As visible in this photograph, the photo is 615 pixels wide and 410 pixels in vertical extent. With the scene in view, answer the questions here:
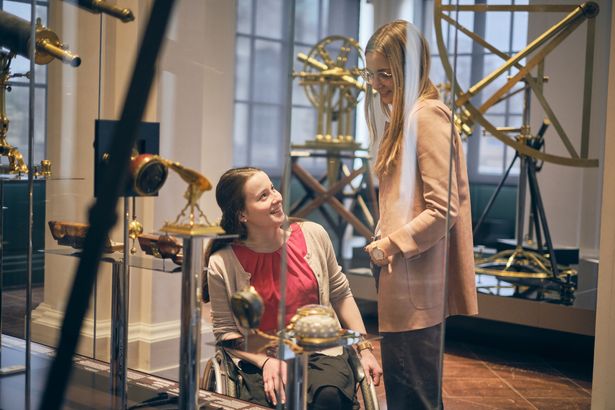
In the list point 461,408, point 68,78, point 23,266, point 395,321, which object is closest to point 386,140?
point 395,321

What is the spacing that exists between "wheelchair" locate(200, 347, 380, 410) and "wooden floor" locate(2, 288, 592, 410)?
6.48ft

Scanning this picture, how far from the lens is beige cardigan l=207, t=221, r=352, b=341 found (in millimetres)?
1810

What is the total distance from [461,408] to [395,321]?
6.58ft

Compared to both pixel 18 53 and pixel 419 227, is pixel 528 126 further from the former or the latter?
pixel 419 227

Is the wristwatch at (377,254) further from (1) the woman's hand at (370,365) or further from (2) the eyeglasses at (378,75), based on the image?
(2) the eyeglasses at (378,75)

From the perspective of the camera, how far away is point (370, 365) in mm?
1862

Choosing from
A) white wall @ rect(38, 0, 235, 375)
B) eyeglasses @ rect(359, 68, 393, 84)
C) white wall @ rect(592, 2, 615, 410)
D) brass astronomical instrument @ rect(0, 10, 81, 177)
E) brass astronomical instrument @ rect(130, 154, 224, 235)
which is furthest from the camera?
white wall @ rect(592, 2, 615, 410)

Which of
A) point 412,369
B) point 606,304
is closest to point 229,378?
point 412,369

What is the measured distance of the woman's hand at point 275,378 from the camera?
177 cm

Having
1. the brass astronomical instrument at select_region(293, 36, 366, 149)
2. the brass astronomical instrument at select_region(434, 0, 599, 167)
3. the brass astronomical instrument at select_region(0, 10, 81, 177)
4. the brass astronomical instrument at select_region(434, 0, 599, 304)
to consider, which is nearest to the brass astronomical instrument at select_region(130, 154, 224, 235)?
the brass astronomical instrument at select_region(293, 36, 366, 149)

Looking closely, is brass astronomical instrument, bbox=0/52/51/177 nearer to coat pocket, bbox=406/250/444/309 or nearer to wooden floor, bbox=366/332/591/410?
coat pocket, bbox=406/250/444/309

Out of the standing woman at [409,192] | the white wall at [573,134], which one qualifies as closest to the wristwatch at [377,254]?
the standing woman at [409,192]

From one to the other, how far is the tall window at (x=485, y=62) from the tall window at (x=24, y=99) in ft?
3.83

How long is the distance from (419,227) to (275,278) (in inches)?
12.7
